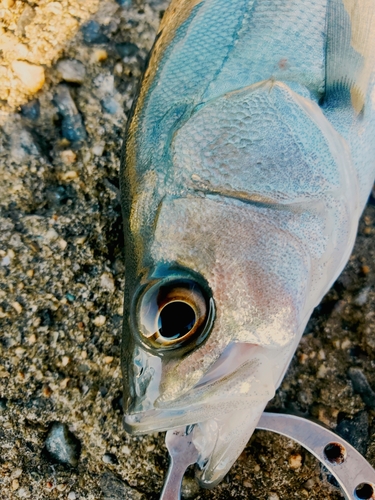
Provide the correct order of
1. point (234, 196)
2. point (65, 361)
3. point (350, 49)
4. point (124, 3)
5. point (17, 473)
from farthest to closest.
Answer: point (124, 3) → point (65, 361) → point (17, 473) → point (350, 49) → point (234, 196)

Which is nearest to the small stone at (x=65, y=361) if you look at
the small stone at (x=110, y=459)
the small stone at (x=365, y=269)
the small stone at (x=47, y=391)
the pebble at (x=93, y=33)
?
the small stone at (x=47, y=391)

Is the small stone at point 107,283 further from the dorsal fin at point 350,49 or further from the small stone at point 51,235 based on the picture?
the dorsal fin at point 350,49

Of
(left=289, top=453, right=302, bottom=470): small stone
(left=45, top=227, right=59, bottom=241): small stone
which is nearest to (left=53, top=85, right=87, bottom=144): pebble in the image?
(left=45, top=227, right=59, bottom=241): small stone

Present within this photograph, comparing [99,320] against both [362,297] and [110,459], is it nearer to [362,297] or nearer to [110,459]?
[110,459]

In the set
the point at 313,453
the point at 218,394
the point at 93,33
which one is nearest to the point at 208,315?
the point at 218,394

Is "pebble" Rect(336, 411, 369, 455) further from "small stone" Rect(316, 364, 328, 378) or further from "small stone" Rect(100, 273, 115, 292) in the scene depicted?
"small stone" Rect(100, 273, 115, 292)

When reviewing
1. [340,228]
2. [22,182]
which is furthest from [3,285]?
[340,228]

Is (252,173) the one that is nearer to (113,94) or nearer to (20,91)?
(113,94)
